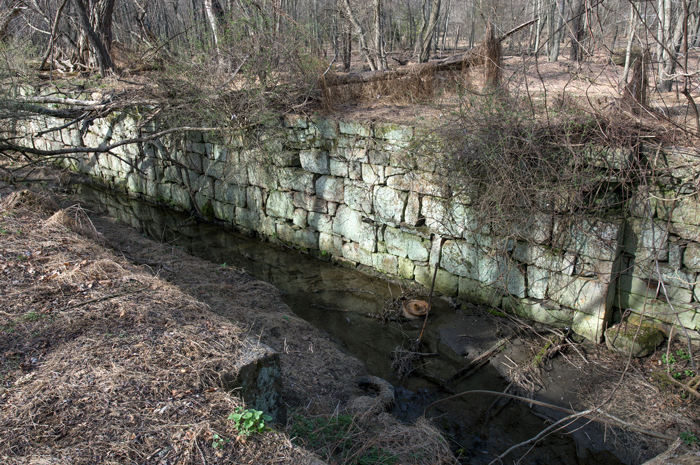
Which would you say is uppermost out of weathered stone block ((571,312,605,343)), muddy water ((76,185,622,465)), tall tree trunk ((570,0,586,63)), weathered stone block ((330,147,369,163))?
tall tree trunk ((570,0,586,63))

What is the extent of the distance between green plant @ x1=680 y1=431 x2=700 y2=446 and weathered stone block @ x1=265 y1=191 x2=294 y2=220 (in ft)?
18.7

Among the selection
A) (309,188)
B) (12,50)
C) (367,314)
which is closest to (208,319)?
(367,314)

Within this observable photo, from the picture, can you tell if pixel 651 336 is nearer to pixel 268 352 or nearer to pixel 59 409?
pixel 268 352

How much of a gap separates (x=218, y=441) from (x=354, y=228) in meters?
4.71

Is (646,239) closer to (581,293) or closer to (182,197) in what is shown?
(581,293)

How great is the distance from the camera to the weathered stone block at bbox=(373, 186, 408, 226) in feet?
20.4

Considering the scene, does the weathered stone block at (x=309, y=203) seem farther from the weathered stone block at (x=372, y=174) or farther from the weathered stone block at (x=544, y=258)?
the weathered stone block at (x=544, y=258)

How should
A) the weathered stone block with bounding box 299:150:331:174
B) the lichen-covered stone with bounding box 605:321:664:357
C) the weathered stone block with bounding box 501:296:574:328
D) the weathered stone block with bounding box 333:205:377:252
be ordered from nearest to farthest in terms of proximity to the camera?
the lichen-covered stone with bounding box 605:321:664:357 → the weathered stone block with bounding box 501:296:574:328 → the weathered stone block with bounding box 333:205:377:252 → the weathered stone block with bounding box 299:150:331:174

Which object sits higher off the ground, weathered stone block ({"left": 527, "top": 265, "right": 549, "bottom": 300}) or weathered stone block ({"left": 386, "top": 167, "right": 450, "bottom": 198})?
weathered stone block ({"left": 386, "top": 167, "right": 450, "bottom": 198})

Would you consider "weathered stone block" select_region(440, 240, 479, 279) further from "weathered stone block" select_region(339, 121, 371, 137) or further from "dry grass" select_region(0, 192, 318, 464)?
"dry grass" select_region(0, 192, 318, 464)

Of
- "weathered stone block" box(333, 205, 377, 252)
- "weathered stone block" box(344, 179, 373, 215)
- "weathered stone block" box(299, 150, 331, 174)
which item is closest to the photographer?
"weathered stone block" box(344, 179, 373, 215)

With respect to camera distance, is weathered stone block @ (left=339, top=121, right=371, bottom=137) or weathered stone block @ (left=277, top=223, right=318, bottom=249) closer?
weathered stone block @ (left=339, top=121, right=371, bottom=137)

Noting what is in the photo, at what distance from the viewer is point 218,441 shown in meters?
2.33

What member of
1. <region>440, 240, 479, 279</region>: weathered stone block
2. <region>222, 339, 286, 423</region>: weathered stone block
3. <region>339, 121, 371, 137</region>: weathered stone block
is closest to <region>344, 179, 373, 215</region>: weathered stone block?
<region>339, 121, 371, 137</region>: weathered stone block
